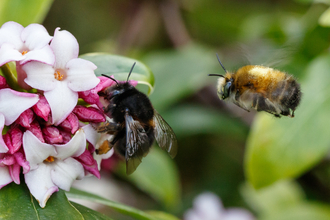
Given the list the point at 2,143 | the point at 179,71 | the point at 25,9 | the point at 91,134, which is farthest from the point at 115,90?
the point at 179,71

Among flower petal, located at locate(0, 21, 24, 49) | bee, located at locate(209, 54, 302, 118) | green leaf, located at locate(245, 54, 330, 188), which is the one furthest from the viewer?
green leaf, located at locate(245, 54, 330, 188)

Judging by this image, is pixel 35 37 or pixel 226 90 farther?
pixel 226 90

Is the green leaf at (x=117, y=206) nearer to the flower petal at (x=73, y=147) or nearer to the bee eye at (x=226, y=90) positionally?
the flower petal at (x=73, y=147)

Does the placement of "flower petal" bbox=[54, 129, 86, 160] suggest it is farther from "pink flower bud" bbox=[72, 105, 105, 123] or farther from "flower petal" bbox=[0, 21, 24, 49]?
"flower petal" bbox=[0, 21, 24, 49]

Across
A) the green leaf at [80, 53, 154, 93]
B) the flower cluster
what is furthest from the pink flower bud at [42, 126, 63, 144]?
the green leaf at [80, 53, 154, 93]

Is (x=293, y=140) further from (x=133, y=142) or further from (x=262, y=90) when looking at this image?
(x=133, y=142)

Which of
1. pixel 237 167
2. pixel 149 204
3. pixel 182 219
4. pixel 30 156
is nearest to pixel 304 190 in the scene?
pixel 237 167

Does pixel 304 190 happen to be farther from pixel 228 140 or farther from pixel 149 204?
pixel 149 204

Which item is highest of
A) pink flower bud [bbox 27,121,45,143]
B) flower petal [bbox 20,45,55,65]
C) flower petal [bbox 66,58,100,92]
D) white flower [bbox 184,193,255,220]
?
flower petal [bbox 20,45,55,65]
